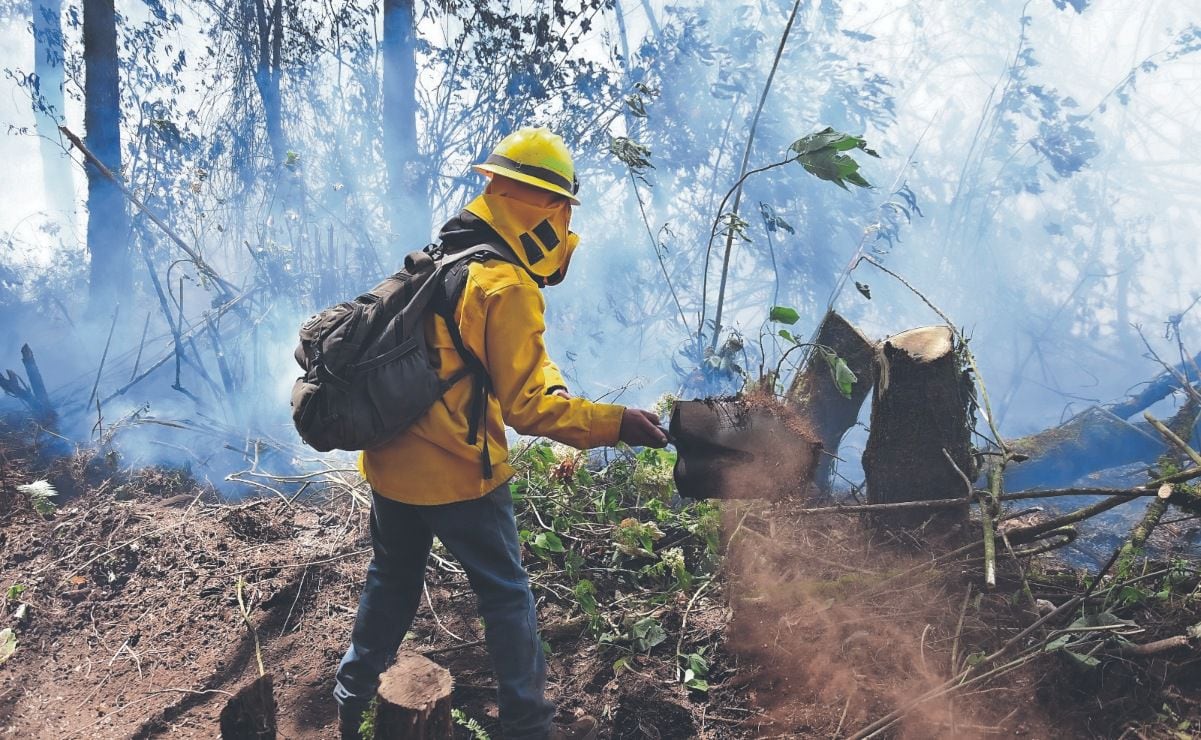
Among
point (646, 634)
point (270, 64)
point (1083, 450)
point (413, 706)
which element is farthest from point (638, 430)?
point (270, 64)

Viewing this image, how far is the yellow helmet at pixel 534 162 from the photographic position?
229cm

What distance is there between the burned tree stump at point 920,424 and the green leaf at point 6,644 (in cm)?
391

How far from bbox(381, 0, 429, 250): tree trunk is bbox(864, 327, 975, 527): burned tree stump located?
18.1 feet

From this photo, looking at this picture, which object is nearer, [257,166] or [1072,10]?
[1072,10]

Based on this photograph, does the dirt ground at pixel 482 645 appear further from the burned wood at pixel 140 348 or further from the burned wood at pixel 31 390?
the burned wood at pixel 140 348

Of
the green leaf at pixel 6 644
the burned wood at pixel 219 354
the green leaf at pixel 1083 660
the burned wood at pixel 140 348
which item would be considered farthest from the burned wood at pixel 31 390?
the green leaf at pixel 1083 660

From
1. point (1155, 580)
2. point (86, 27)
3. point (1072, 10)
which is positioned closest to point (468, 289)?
point (1155, 580)

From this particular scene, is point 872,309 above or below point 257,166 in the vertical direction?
below

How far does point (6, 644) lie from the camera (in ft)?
10.7

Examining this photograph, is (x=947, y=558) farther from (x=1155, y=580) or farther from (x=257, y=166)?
(x=257, y=166)

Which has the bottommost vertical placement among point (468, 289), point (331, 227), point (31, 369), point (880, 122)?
point (31, 369)

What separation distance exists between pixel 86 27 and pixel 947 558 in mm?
8798

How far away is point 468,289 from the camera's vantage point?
2170 mm

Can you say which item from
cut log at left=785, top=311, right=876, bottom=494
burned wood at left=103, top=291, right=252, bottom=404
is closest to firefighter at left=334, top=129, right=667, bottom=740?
cut log at left=785, top=311, right=876, bottom=494
